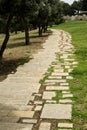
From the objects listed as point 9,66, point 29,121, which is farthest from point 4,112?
point 9,66

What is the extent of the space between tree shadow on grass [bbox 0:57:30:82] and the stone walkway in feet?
0.91

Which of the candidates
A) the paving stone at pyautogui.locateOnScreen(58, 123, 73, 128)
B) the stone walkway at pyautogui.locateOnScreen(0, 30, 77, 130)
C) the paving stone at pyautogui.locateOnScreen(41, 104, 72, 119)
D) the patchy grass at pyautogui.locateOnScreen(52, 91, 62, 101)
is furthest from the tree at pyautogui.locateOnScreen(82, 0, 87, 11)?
the paving stone at pyautogui.locateOnScreen(58, 123, 73, 128)

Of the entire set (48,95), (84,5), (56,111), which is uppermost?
(56,111)

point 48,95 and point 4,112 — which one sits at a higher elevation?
point 4,112

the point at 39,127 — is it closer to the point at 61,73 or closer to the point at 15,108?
the point at 15,108

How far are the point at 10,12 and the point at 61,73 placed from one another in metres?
4.41

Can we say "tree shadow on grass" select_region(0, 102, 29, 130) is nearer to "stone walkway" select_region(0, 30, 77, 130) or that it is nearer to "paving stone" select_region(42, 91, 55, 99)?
"stone walkway" select_region(0, 30, 77, 130)

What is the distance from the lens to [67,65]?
1312 centimetres

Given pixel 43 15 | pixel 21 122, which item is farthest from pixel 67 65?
pixel 43 15

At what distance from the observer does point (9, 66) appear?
13531 mm

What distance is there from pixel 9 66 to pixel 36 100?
556cm

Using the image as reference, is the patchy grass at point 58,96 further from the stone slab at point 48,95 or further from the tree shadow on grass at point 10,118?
the tree shadow on grass at point 10,118

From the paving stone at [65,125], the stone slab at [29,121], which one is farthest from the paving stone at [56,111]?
the paving stone at [65,125]

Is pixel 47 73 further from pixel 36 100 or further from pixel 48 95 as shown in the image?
pixel 36 100
